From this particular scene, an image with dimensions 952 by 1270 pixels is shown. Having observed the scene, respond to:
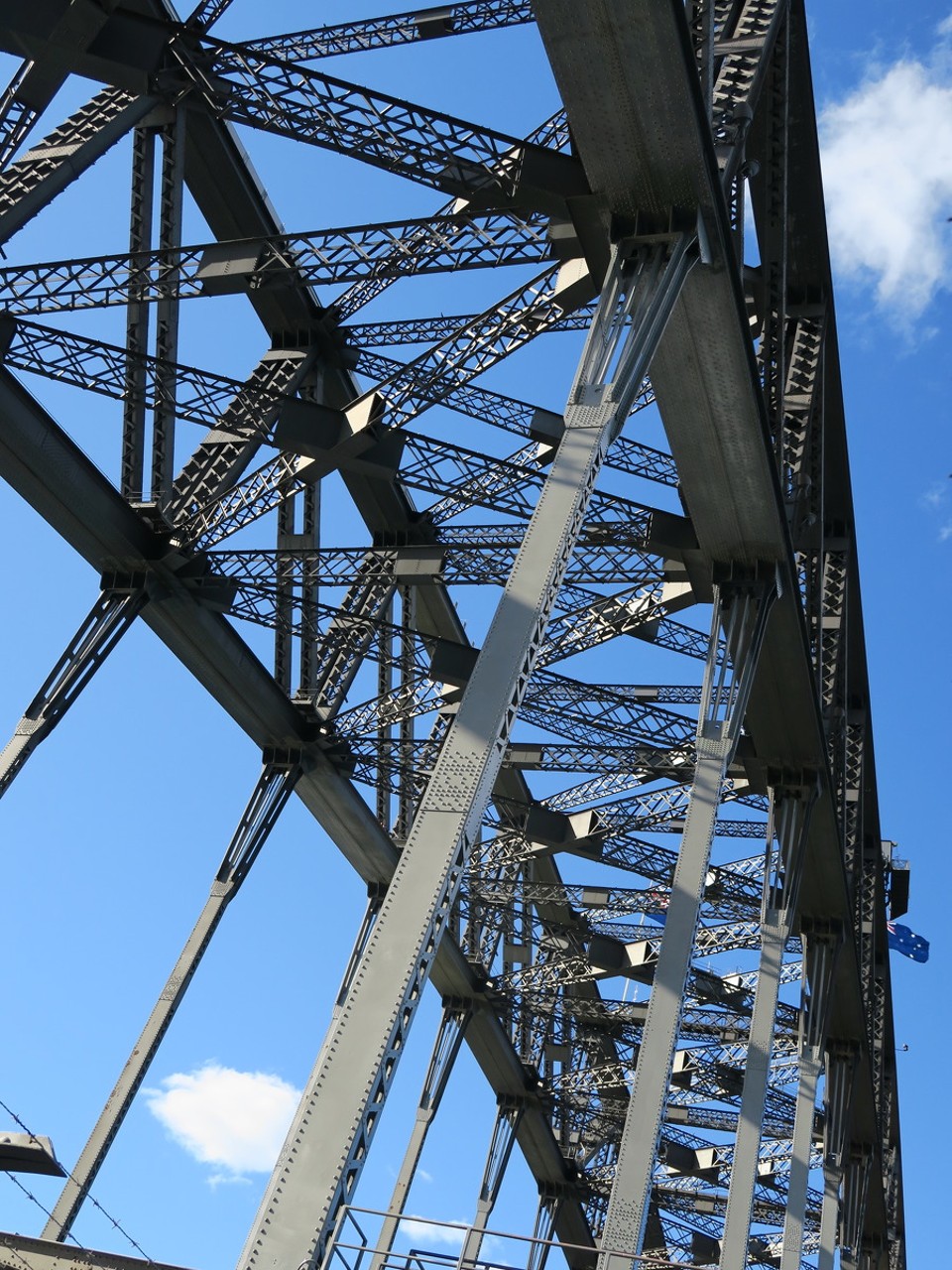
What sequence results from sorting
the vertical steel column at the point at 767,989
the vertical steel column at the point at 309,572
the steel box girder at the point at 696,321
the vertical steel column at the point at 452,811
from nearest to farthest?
the vertical steel column at the point at 452,811 < the steel box girder at the point at 696,321 < the vertical steel column at the point at 767,989 < the vertical steel column at the point at 309,572

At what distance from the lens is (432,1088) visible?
3272 cm

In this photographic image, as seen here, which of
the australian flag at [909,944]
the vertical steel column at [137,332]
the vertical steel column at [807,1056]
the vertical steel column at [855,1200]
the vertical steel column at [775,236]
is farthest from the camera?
the australian flag at [909,944]

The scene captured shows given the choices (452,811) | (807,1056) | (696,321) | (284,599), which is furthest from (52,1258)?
(807,1056)

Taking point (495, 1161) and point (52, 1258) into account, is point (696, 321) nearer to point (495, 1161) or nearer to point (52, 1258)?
point (52, 1258)

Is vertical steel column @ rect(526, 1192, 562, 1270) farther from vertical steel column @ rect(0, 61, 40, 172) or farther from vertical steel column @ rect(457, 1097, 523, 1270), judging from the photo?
vertical steel column @ rect(0, 61, 40, 172)

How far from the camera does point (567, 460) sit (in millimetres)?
13664

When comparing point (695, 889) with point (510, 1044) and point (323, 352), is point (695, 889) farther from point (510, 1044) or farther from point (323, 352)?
point (510, 1044)

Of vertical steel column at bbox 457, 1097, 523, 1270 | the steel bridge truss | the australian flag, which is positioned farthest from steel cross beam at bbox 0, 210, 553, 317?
the australian flag

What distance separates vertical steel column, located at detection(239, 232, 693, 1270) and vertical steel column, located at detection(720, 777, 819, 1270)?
9674 millimetres

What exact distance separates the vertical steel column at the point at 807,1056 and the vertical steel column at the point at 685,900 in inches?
246

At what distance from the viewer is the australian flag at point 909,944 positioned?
49.2 meters

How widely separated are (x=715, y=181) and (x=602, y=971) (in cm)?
2145

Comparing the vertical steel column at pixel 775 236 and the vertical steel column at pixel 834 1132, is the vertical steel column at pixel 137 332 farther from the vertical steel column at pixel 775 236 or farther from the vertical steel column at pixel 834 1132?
the vertical steel column at pixel 834 1132

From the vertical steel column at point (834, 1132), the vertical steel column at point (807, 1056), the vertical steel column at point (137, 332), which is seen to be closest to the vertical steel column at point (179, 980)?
the vertical steel column at point (137, 332)
